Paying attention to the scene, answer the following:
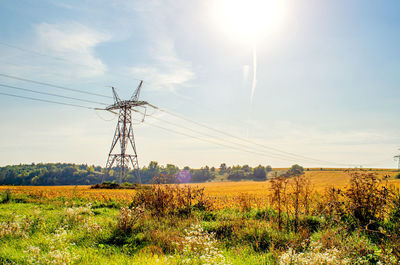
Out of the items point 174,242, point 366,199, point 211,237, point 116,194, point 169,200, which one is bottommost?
point 116,194

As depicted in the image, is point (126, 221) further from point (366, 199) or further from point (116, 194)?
point (116, 194)

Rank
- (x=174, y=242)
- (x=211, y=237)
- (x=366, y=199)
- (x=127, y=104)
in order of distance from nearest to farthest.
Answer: (x=174, y=242)
(x=211, y=237)
(x=366, y=199)
(x=127, y=104)

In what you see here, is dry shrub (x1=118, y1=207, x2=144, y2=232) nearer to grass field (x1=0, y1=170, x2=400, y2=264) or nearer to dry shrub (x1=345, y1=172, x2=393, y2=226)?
grass field (x1=0, y1=170, x2=400, y2=264)

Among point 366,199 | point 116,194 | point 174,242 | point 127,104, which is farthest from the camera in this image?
point 127,104

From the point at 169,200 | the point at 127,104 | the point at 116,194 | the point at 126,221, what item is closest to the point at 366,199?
the point at 169,200

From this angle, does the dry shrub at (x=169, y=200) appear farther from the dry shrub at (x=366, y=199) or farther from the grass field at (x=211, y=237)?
the dry shrub at (x=366, y=199)

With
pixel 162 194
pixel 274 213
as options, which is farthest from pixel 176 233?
pixel 274 213

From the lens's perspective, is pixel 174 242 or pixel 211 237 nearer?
pixel 174 242

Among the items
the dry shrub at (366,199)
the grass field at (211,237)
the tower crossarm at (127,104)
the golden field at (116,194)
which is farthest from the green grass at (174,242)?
the tower crossarm at (127,104)

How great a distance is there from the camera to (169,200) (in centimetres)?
1162

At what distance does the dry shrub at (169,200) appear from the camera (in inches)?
445

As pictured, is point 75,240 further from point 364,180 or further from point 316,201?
point 364,180

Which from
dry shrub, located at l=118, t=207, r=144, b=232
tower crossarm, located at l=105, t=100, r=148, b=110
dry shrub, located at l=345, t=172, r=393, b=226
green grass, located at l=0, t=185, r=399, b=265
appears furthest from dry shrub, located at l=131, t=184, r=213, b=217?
tower crossarm, located at l=105, t=100, r=148, b=110

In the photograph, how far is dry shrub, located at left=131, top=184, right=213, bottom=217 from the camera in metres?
11.3
